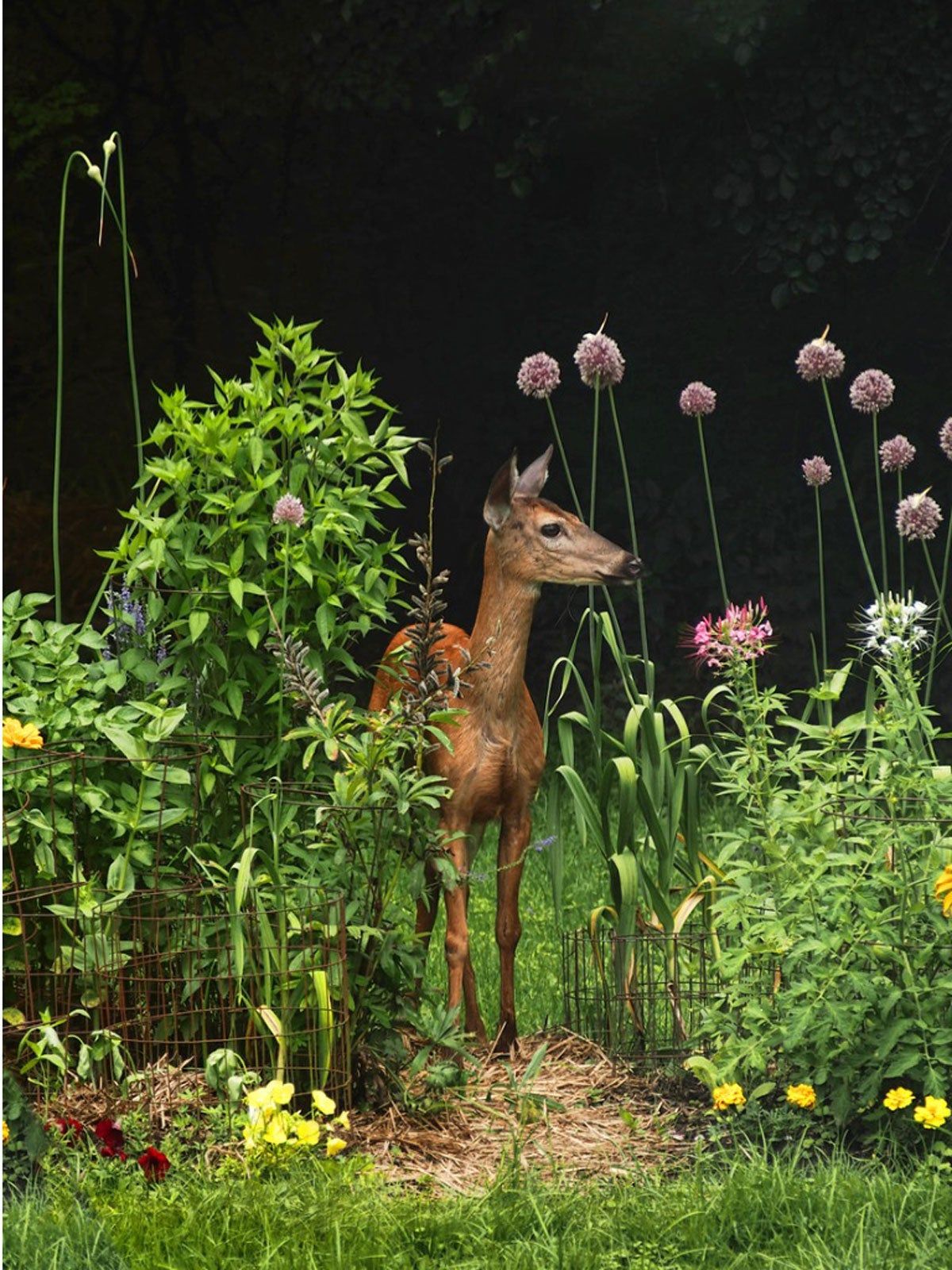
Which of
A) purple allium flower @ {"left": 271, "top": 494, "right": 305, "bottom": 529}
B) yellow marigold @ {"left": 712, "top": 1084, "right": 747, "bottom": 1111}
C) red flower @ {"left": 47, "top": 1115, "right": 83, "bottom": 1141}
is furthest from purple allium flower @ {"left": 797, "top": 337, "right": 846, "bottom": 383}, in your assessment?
red flower @ {"left": 47, "top": 1115, "right": 83, "bottom": 1141}

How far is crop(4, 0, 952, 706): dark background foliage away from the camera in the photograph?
30.8ft

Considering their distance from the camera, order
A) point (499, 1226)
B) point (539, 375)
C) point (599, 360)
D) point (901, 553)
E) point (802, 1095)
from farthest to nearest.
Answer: point (901, 553), point (539, 375), point (599, 360), point (802, 1095), point (499, 1226)

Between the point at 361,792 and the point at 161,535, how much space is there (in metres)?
0.76

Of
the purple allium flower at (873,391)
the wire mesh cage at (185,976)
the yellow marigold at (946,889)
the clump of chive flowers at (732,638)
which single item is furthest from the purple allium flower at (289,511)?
the purple allium flower at (873,391)

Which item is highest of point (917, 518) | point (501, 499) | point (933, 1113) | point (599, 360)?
point (599, 360)

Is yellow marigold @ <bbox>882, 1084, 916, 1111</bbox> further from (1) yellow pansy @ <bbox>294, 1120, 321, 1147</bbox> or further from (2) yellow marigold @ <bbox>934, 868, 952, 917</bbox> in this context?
(1) yellow pansy @ <bbox>294, 1120, 321, 1147</bbox>

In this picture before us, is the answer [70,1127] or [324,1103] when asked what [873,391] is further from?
[70,1127]

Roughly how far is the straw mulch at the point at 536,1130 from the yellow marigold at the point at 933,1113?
1.68 feet

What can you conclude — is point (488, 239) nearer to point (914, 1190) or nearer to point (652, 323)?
point (652, 323)

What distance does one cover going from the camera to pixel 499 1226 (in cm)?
314

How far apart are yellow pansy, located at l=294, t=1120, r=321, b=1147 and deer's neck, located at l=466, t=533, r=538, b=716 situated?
3.85ft

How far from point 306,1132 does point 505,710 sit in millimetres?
1222

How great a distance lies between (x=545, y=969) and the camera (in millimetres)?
5438

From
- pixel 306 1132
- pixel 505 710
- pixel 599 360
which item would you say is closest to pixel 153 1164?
pixel 306 1132
